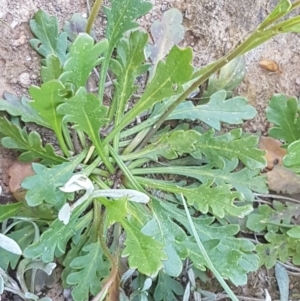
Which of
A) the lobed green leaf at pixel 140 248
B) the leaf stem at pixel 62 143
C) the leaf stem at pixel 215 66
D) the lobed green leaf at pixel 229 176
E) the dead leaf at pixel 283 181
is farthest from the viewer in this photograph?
the dead leaf at pixel 283 181

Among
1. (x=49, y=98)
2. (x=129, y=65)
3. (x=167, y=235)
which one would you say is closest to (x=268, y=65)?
(x=129, y=65)

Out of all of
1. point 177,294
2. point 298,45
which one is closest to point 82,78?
point 177,294

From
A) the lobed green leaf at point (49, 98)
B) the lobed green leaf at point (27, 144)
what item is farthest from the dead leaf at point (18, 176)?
the lobed green leaf at point (49, 98)

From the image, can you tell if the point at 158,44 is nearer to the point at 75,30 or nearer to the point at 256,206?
the point at 75,30

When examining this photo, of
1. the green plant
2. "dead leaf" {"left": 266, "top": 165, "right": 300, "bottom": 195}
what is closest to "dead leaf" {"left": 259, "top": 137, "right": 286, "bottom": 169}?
"dead leaf" {"left": 266, "top": 165, "right": 300, "bottom": 195}

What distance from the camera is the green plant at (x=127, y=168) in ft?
3.35

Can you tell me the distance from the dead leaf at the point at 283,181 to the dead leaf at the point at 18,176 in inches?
22.6

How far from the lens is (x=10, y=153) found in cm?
116

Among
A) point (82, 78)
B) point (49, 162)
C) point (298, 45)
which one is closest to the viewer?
point (82, 78)

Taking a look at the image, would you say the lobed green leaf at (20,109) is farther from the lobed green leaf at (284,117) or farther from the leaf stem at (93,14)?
the lobed green leaf at (284,117)

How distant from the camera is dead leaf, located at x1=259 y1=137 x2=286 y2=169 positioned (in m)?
1.34

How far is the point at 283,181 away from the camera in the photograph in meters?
1.34

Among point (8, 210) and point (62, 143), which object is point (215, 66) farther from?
point (8, 210)

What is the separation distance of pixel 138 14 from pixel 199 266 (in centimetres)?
53
